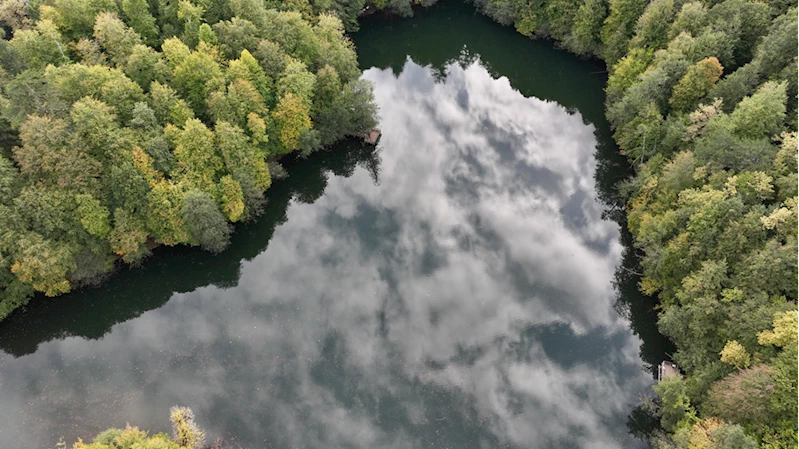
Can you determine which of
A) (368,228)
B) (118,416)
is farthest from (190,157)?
(118,416)

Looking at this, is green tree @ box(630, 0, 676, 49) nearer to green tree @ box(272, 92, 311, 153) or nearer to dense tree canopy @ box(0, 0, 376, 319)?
dense tree canopy @ box(0, 0, 376, 319)

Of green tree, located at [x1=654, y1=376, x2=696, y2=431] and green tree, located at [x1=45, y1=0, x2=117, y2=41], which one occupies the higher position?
green tree, located at [x1=45, y1=0, x2=117, y2=41]

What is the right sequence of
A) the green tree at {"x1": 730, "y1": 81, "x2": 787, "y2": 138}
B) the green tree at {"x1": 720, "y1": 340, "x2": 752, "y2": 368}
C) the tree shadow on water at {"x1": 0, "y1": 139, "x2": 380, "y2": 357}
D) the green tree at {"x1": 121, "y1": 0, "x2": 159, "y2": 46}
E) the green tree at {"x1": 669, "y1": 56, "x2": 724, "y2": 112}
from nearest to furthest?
the green tree at {"x1": 720, "y1": 340, "x2": 752, "y2": 368} < the green tree at {"x1": 730, "y1": 81, "x2": 787, "y2": 138} < the tree shadow on water at {"x1": 0, "y1": 139, "x2": 380, "y2": 357} < the green tree at {"x1": 669, "y1": 56, "x2": 724, "y2": 112} < the green tree at {"x1": 121, "y1": 0, "x2": 159, "y2": 46}

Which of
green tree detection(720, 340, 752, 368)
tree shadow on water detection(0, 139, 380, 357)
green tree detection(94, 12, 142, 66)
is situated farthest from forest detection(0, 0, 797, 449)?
tree shadow on water detection(0, 139, 380, 357)

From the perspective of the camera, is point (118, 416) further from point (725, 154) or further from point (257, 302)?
point (725, 154)

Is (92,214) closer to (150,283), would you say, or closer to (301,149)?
(150,283)

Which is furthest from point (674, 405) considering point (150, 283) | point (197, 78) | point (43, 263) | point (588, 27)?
point (588, 27)

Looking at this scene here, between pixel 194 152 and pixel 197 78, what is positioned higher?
pixel 197 78
